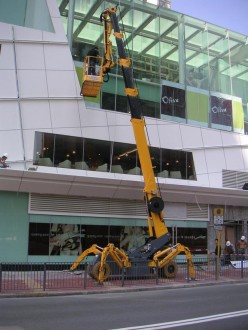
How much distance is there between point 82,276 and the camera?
17.4 m

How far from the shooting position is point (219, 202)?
1045 inches

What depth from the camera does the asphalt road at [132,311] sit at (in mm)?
9062

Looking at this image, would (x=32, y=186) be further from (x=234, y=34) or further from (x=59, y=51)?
(x=234, y=34)

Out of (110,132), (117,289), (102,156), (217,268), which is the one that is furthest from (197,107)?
(117,289)

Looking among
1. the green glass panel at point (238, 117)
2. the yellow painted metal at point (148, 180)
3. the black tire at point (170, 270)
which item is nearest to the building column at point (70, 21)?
the yellow painted metal at point (148, 180)

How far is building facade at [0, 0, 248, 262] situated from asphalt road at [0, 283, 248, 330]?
23.8 ft

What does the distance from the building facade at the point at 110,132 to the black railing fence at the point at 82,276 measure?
240 centimetres

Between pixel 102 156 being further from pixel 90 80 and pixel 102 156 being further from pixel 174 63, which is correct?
pixel 174 63

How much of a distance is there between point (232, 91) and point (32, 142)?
48.3ft

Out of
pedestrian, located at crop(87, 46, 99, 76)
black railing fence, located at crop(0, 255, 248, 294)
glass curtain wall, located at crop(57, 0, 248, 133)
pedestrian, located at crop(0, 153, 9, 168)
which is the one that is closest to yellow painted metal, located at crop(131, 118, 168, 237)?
black railing fence, located at crop(0, 255, 248, 294)

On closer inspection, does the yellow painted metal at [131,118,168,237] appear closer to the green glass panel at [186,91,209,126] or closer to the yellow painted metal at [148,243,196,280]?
the yellow painted metal at [148,243,196,280]

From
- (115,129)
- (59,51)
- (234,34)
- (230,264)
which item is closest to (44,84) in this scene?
(59,51)

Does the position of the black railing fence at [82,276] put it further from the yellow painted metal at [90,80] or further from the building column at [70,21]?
the building column at [70,21]

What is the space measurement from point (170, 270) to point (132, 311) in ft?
25.4
